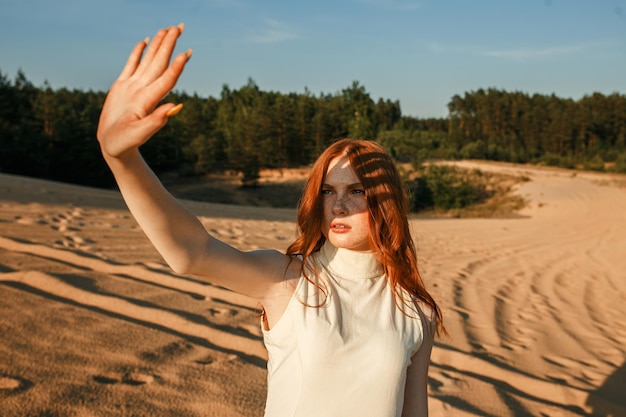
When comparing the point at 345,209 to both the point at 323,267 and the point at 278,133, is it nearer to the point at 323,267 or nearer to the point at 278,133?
the point at 323,267

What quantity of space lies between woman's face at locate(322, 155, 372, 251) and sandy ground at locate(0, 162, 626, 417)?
1.69m

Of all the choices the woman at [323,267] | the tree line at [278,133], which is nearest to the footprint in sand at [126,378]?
the woman at [323,267]

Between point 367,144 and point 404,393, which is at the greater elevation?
point 367,144

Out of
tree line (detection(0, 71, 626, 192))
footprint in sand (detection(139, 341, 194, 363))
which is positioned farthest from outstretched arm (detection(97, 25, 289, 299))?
tree line (detection(0, 71, 626, 192))

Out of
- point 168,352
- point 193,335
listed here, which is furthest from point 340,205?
point 193,335

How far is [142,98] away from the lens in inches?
39.4

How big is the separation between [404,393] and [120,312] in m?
2.97

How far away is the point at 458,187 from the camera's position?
2803 centimetres

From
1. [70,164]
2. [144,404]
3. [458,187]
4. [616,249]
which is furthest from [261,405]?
[70,164]

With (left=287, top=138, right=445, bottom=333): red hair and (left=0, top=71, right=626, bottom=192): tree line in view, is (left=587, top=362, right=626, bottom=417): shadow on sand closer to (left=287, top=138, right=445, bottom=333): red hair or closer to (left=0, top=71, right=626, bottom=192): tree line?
(left=287, top=138, right=445, bottom=333): red hair

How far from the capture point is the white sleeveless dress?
1.36m

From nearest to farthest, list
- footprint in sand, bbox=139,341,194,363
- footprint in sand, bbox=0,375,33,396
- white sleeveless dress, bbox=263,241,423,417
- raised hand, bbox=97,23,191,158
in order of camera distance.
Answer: raised hand, bbox=97,23,191,158 → white sleeveless dress, bbox=263,241,423,417 → footprint in sand, bbox=0,375,33,396 → footprint in sand, bbox=139,341,194,363

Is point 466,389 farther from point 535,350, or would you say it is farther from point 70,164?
point 70,164

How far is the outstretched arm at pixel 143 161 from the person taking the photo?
38.8 inches
